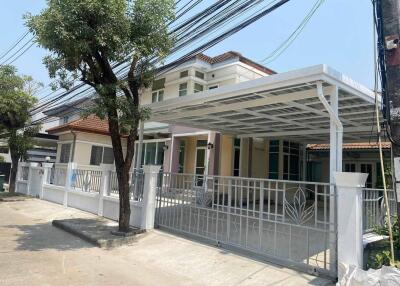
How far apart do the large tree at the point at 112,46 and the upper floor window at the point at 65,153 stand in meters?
10.7

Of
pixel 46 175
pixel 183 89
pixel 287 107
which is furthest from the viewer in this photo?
pixel 183 89

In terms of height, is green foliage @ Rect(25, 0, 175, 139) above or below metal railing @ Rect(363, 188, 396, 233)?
above

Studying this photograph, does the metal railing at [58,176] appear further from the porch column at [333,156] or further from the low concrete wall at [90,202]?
the porch column at [333,156]

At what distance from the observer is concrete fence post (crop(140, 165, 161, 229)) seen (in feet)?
29.8

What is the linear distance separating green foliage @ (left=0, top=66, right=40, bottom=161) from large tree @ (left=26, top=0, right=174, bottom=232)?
833 cm

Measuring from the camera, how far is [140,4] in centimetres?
816

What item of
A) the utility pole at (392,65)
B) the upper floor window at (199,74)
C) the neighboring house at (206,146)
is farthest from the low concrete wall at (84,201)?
the utility pole at (392,65)

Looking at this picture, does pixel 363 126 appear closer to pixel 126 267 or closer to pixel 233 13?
pixel 233 13

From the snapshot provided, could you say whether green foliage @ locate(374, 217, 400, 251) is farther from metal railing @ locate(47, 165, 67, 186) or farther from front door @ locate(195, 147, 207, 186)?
metal railing @ locate(47, 165, 67, 186)

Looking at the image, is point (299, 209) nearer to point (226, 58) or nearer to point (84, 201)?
point (84, 201)

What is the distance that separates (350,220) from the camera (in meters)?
5.41

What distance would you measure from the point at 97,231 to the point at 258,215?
4214mm

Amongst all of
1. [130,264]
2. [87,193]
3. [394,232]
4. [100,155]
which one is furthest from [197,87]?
[394,232]

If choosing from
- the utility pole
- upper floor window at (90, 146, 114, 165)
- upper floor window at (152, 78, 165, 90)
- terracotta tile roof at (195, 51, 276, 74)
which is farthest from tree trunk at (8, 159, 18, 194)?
the utility pole
